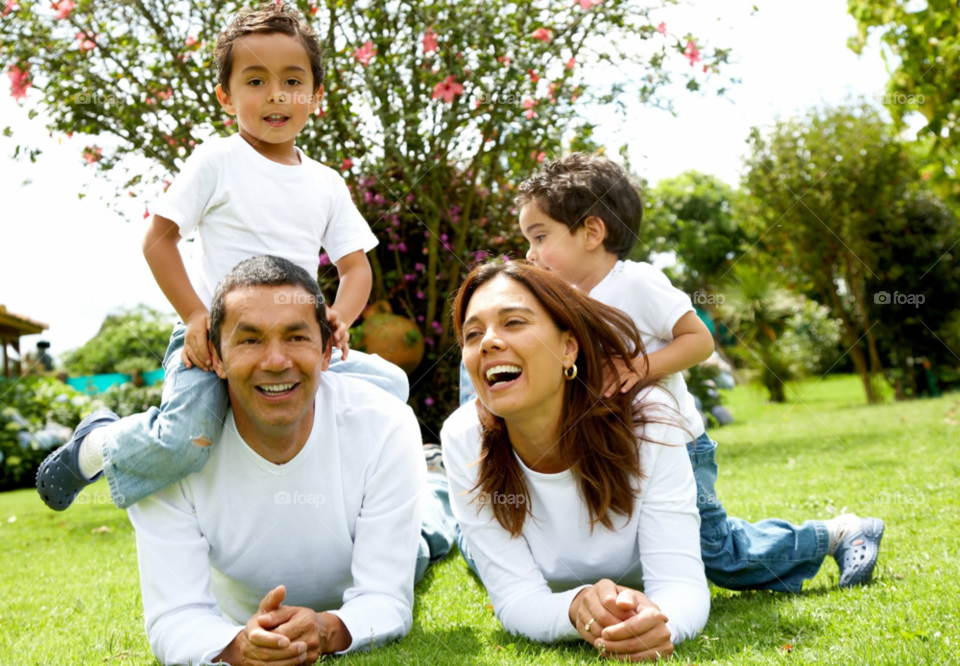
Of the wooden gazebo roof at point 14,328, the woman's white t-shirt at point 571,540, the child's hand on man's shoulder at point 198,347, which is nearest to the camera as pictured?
the woman's white t-shirt at point 571,540

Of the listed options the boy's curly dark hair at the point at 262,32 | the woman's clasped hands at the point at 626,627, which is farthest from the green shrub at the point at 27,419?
the woman's clasped hands at the point at 626,627

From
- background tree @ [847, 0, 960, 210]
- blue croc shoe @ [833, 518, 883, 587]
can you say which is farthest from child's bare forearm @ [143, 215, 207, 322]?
background tree @ [847, 0, 960, 210]

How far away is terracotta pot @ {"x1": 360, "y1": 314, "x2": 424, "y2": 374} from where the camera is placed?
26.1 feet

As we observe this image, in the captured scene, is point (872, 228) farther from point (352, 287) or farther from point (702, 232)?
point (702, 232)

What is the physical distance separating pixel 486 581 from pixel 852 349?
14.8 metres

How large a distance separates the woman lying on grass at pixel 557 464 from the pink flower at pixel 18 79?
6.46 metres

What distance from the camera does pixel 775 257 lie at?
18.0m

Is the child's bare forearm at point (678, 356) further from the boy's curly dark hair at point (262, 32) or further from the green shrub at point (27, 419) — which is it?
the green shrub at point (27, 419)

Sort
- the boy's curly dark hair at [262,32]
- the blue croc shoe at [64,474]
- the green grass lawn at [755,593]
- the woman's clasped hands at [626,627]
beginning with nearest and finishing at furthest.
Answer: the woman's clasped hands at [626,627] < the green grass lawn at [755,593] < the blue croc shoe at [64,474] < the boy's curly dark hair at [262,32]

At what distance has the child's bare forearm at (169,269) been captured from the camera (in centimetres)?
340

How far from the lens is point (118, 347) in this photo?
114 feet

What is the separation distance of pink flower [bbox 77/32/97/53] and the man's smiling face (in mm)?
5815

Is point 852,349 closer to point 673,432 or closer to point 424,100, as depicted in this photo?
point 424,100

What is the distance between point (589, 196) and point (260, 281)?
1.92m
